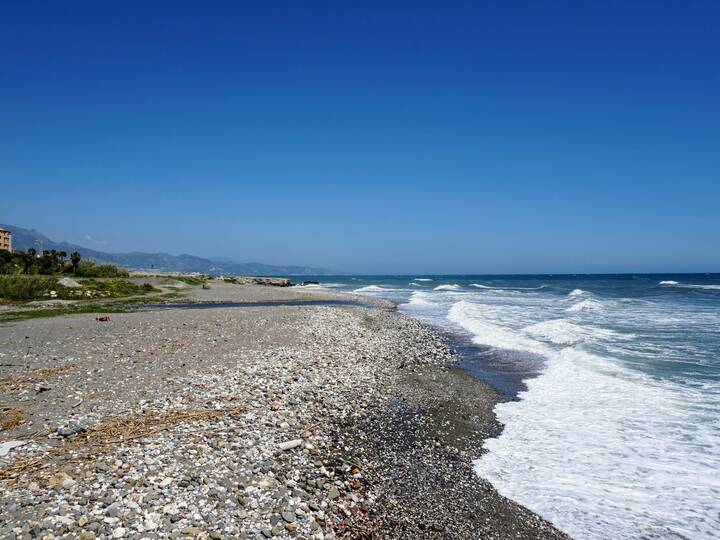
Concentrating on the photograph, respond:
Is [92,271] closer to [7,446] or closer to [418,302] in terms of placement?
[418,302]

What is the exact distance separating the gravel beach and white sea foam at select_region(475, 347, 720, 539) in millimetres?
593

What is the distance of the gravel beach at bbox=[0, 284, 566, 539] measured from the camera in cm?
543

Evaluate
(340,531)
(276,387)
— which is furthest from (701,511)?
(276,387)

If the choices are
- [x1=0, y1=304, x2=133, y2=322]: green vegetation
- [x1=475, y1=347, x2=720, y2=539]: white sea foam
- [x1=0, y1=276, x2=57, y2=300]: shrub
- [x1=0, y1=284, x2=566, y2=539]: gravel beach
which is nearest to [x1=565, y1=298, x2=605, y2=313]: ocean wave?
[x1=475, y1=347, x2=720, y2=539]: white sea foam

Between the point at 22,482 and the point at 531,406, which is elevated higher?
the point at 22,482

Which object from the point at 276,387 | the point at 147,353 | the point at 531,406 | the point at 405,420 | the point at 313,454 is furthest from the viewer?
the point at 147,353

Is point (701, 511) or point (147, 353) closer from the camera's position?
point (701, 511)

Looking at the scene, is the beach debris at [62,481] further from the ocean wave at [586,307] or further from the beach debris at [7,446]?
the ocean wave at [586,307]

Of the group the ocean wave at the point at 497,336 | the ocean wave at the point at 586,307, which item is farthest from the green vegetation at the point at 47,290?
the ocean wave at the point at 586,307

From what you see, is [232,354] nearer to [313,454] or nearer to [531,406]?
[313,454]

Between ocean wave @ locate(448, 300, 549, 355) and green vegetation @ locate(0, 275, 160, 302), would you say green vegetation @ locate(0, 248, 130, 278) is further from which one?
ocean wave @ locate(448, 300, 549, 355)

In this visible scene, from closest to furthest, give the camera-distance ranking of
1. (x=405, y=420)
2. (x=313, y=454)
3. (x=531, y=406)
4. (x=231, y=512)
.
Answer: (x=231, y=512)
(x=313, y=454)
(x=405, y=420)
(x=531, y=406)

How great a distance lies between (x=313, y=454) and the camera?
294 inches

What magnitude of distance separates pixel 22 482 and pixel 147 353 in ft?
27.9
